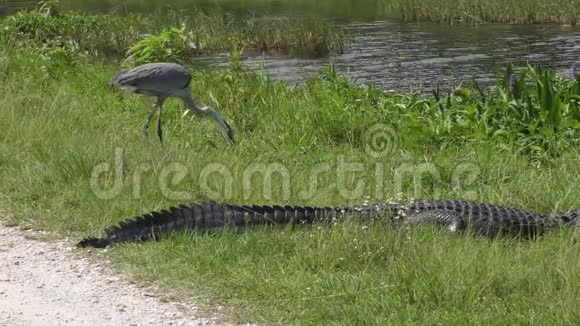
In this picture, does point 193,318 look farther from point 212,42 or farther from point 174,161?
point 212,42

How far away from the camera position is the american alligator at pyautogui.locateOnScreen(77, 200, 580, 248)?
5.87 metres

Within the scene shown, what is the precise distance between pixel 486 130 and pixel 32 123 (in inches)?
191

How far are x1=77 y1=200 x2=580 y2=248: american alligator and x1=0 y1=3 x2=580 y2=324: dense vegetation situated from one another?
6.1 inches

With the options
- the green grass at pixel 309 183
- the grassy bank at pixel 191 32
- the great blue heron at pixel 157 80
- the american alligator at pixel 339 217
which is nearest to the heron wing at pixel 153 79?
the great blue heron at pixel 157 80

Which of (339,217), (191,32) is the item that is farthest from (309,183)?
(191,32)

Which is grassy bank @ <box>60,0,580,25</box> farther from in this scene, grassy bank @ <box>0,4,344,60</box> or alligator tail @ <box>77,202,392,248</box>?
alligator tail @ <box>77,202,392,248</box>

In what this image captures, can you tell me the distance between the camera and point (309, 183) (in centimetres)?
773

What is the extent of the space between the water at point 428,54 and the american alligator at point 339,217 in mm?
8105

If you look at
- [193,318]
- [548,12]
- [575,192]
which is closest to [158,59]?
[575,192]

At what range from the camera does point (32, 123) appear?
8523mm

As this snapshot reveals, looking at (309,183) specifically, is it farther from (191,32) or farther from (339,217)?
(191,32)

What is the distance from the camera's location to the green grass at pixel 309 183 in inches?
191

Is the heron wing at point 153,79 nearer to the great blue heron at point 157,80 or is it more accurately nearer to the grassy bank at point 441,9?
the great blue heron at point 157,80

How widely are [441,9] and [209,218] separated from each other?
2389 cm
